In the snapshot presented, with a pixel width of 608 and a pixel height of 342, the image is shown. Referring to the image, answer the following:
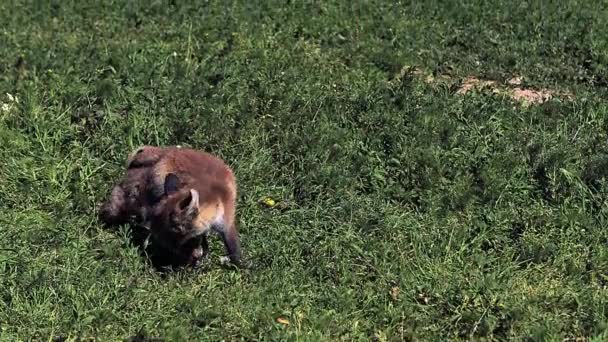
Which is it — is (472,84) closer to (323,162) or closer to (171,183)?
(323,162)

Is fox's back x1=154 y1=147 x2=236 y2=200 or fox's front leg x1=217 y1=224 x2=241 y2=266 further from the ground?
fox's back x1=154 y1=147 x2=236 y2=200

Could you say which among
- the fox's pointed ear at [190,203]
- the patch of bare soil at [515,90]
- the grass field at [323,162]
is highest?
the fox's pointed ear at [190,203]

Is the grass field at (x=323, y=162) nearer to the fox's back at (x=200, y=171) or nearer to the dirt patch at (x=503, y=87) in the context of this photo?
the dirt patch at (x=503, y=87)

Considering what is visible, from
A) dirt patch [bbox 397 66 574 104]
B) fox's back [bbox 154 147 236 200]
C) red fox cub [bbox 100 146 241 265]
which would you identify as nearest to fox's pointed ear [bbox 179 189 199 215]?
red fox cub [bbox 100 146 241 265]

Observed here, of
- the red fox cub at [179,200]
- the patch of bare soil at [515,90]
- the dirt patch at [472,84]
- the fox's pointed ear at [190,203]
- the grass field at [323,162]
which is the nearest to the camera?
the grass field at [323,162]

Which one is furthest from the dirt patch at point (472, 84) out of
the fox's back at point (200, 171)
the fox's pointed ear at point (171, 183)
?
the fox's pointed ear at point (171, 183)

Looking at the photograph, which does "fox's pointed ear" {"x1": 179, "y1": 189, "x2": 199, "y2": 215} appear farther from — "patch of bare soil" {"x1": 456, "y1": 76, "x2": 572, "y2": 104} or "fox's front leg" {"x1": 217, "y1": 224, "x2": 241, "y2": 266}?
"patch of bare soil" {"x1": 456, "y1": 76, "x2": 572, "y2": 104}

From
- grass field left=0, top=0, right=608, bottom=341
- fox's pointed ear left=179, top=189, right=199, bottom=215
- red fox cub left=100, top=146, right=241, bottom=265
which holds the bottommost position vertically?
grass field left=0, top=0, right=608, bottom=341

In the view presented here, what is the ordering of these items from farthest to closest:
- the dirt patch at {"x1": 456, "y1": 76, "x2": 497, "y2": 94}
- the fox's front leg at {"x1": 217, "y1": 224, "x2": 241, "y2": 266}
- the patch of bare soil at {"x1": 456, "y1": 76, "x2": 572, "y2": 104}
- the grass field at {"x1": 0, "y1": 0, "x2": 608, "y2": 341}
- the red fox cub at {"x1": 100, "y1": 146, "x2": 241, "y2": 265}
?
the dirt patch at {"x1": 456, "y1": 76, "x2": 497, "y2": 94}, the patch of bare soil at {"x1": 456, "y1": 76, "x2": 572, "y2": 104}, the fox's front leg at {"x1": 217, "y1": 224, "x2": 241, "y2": 266}, the red fox cub at {"x1": 100, "y1": 146, "x2": 241, "y2": 265}, the grass field at {"x1": 0, "y1": 0, "x2": 608, "y2": 341}

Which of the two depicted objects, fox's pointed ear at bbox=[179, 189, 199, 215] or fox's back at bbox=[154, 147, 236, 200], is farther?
fox's back at bbox=[154, 147, 236, 200]

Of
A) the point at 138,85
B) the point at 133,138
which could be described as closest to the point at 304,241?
the point at 133,138

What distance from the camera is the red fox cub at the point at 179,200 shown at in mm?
5781

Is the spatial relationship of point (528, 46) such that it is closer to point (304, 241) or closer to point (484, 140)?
point (484, 140)

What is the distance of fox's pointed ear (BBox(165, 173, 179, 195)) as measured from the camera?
5820 millimetres
